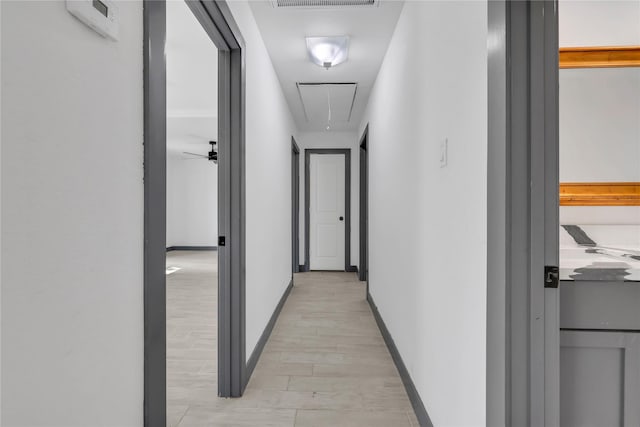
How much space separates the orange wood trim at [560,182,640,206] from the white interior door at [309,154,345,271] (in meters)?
4.39

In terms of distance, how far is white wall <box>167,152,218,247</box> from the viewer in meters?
9.14

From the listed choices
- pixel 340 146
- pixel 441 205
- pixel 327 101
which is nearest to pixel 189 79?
pixel 327 101

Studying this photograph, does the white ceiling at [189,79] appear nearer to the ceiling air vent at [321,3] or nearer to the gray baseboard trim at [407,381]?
the ceiling air vent at [321,3]

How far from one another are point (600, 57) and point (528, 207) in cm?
114

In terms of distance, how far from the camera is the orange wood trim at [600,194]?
1497 mm

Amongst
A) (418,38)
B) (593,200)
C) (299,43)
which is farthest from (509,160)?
(299,43)

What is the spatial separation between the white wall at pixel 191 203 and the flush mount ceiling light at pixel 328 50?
683 cm

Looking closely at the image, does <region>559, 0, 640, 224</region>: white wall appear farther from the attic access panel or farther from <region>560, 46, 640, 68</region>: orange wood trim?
the attic access panel

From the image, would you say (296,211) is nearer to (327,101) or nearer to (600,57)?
(327,101)

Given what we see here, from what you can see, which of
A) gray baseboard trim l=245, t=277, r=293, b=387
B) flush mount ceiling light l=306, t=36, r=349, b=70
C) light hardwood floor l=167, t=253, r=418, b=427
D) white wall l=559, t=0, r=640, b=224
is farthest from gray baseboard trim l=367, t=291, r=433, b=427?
flush mount ceiling light l=306, t=36, r=349, b=70

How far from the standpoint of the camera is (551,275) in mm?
934

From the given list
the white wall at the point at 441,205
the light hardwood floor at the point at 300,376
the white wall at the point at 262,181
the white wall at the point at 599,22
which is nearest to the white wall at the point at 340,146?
the white wall at the point at 262,181

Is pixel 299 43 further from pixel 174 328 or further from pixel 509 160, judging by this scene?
pixel 174 328

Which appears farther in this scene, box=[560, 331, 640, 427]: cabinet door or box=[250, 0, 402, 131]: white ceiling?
box=[250, 0, 402, 131]: white ceiling
